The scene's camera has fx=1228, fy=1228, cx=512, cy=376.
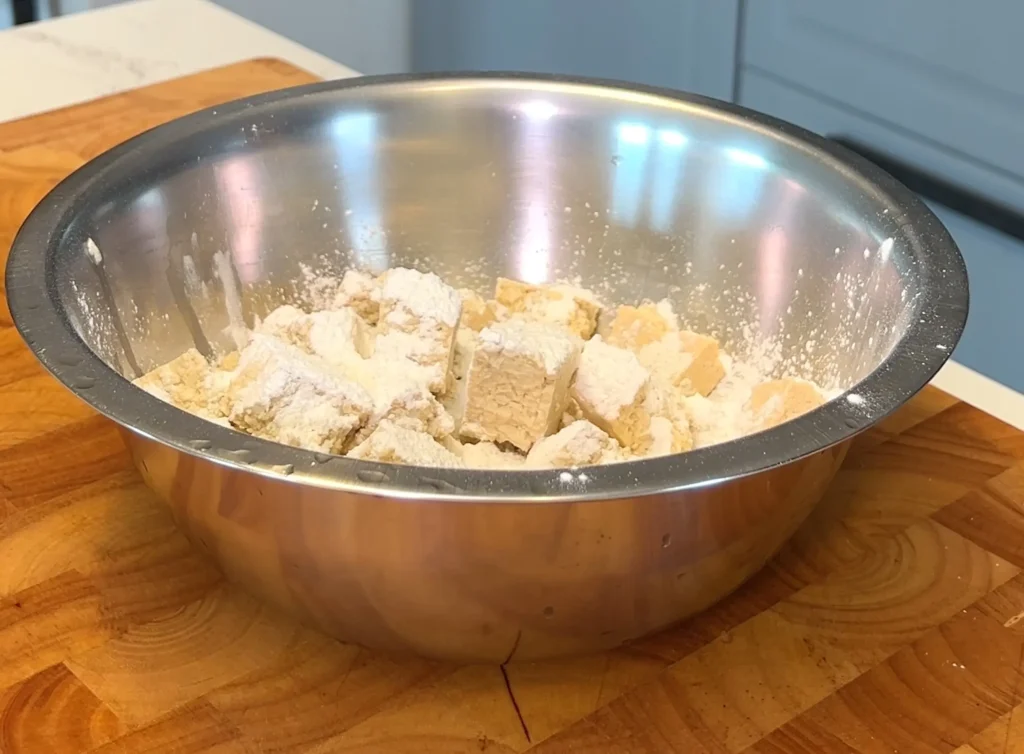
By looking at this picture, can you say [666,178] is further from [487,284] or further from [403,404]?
[403,404]

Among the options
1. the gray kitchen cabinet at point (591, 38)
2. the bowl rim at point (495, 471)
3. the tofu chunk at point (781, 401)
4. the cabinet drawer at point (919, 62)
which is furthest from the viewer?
the gray kitchen cabinet at point (591, 38)

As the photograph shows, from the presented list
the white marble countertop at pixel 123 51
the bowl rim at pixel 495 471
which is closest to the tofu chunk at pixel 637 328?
the bowl rim at pixel 495 471

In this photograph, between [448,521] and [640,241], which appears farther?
[640,241]

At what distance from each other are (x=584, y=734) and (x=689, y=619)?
11cm

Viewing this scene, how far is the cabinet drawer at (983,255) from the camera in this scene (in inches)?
64.1

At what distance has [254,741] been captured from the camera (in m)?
0.66

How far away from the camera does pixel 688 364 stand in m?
0.93

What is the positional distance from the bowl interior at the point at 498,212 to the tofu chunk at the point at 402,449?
24 centimetres

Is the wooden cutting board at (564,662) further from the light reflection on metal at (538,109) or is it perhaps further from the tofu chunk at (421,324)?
the light reflection on metal at (538,109)

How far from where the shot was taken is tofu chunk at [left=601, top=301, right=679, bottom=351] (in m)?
0.97

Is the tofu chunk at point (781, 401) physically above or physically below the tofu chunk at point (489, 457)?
above

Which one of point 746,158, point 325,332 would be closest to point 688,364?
point 746,158

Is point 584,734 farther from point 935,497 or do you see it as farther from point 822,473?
point 935,497

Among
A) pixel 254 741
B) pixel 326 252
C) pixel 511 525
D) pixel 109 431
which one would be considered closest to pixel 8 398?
pixel 109 431
